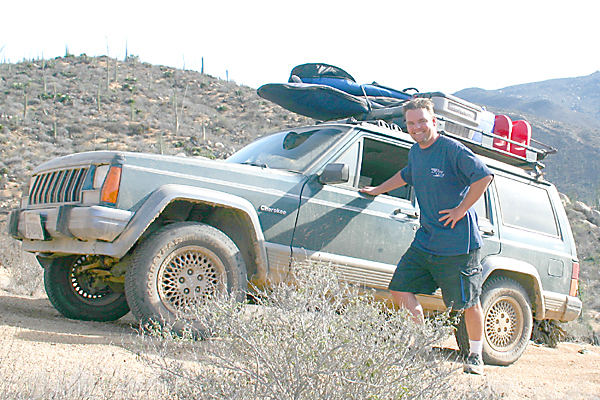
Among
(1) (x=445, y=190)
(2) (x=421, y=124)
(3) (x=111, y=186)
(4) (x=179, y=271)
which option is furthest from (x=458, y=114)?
(3) (x=111, y=186)

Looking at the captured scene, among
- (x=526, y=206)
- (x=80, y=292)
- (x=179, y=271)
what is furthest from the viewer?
(x=526, y=206)

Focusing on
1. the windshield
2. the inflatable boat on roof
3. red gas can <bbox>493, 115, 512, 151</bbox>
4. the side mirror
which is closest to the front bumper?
the windshield

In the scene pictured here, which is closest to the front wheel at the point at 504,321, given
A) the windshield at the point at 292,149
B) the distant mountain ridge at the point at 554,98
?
Result: the windshield at the point at 292,149

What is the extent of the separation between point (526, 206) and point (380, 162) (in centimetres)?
185

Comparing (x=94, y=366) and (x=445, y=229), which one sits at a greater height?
(x=445, y=229)

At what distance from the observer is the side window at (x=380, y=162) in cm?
515

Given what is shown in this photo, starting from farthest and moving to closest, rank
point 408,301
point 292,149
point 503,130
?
1. point 503,130
2. point 292,149
3. point 408,301

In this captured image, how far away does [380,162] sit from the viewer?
543cm

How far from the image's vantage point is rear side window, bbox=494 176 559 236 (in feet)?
18.9

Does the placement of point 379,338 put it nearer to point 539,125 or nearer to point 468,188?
point 468,188

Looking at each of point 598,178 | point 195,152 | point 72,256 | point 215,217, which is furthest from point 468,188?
point 598,178

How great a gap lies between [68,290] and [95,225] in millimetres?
1633

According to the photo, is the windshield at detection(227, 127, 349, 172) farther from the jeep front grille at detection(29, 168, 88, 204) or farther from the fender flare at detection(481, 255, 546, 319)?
the fender flare at detection(481, 255, 546, 319)

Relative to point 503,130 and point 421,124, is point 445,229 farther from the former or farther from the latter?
point 503,130
